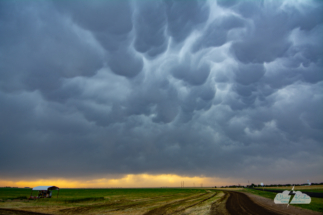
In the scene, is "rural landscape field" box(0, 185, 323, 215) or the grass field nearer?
"rural landscape field" box(0, 185, 323, 215)

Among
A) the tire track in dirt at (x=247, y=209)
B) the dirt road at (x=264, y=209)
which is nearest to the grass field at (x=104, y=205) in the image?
the tire track in dirt at (x=247, y=209)

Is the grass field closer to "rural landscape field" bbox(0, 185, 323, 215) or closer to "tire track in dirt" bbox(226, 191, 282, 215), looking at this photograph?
"rural landscape field" bbox(0, 185, 323, 215)

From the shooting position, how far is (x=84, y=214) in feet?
105

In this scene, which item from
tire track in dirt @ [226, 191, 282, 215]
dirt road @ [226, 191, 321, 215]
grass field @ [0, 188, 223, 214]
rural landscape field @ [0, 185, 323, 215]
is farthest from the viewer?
grass field @ [0, 188, 223, 214]

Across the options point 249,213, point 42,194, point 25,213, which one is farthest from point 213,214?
point 42,194

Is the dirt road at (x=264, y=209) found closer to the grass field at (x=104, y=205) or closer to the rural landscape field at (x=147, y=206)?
the rural landscape field at (x=147, y=206)

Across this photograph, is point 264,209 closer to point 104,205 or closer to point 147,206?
point 147,206

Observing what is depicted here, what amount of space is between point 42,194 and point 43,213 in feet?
110

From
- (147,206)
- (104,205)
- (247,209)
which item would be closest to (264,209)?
(247,209)

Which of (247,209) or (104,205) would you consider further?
(104,205)

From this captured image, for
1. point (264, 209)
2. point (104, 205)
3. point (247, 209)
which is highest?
point (104, 205)

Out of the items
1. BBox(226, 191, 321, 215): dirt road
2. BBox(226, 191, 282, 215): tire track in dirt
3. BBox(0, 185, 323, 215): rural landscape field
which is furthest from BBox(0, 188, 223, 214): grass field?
BBox(226, 191, 321, 215): dirt road

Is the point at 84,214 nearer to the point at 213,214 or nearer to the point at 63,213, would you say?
the point at 63,213

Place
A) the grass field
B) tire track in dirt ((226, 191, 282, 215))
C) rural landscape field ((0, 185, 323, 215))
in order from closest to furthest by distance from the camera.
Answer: tire track in dirt ((226, 191, 282, 215)), rural landscape field ((0, 185, 323, 215)), the grass field
